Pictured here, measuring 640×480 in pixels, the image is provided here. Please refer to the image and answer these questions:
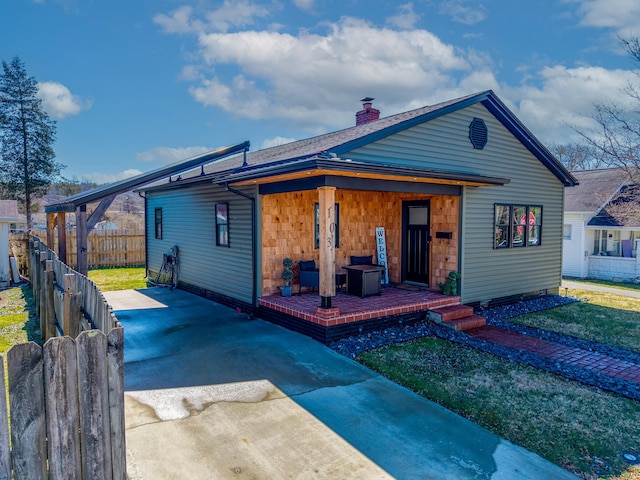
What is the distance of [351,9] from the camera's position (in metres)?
12.2

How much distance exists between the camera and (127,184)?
7.76 meters

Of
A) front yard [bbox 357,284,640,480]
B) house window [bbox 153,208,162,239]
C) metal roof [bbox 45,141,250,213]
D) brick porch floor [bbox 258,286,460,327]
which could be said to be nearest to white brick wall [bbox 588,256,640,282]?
front yard [bbox 357,284,640,480]

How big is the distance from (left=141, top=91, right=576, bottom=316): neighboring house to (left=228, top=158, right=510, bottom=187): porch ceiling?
0.03 meters

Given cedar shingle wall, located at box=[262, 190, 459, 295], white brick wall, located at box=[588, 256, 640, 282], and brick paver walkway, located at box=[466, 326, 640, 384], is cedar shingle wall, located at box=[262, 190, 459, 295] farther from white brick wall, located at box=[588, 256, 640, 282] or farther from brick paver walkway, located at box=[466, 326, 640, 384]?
white brick wall, located at box=[588, 256, 640, 282]

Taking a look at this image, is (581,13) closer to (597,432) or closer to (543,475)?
(597,432)

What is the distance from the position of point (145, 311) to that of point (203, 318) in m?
1.62

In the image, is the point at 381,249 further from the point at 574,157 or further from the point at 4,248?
the point at 574,157

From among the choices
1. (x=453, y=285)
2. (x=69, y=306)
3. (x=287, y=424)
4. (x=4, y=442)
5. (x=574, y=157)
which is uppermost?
(x=574, y=157)

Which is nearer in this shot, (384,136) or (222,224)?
(384,136)

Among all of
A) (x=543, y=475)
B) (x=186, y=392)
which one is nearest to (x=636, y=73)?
(x=543, y=475)

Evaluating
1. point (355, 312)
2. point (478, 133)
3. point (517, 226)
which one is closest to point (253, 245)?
point (355, 312)

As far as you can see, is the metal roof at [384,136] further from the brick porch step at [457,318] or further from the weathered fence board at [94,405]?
the weathered fence board at [94,405]

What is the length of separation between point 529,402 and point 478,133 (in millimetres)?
6728

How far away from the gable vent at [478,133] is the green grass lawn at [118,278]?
1048cm
